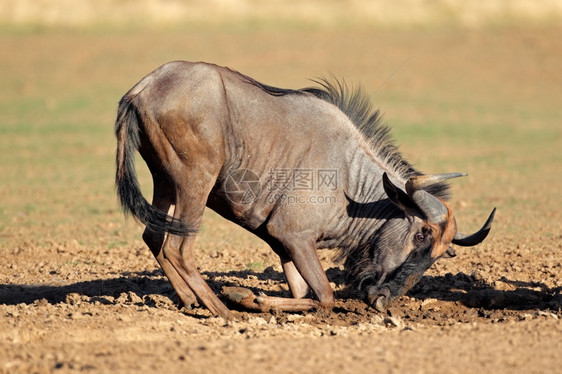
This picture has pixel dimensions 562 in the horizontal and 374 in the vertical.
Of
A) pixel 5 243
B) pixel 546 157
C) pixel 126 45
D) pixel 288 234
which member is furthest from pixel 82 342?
pixel 126 45

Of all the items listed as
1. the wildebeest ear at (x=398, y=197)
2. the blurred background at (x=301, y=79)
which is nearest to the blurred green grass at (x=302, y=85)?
the blurred background at (x=301, y=79)

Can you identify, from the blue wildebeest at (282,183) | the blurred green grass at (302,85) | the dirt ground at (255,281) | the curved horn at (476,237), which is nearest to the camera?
the dirt ground at (255,281)

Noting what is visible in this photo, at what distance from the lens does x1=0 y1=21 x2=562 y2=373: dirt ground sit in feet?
18.4

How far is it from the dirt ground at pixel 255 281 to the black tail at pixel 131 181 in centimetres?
81

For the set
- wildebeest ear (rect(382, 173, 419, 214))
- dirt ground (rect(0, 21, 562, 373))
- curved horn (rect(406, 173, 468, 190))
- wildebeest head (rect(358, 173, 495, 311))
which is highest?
curved horn (rect(406, 173, 468, 190))

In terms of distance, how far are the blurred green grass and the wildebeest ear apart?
155 inches

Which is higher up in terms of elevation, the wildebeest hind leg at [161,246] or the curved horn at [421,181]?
the curved horn at [421,181]

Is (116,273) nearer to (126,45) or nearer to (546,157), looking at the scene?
(546,157)

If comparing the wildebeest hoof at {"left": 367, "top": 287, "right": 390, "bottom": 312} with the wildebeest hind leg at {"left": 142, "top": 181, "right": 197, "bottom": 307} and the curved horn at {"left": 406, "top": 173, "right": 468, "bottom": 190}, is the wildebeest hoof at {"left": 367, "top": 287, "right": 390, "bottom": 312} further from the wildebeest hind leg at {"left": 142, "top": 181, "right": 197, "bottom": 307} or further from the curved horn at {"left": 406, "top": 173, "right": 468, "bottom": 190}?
the wildebeest hind leg at {"left": 142, "top": 181, "right": 197, "bottom": 307}

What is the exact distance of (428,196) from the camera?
734 cm

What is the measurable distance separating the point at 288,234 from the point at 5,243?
538 cm

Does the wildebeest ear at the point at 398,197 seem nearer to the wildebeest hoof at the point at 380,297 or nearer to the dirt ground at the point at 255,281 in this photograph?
the wildebeest hoof at the point at 380,297

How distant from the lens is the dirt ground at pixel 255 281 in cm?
561

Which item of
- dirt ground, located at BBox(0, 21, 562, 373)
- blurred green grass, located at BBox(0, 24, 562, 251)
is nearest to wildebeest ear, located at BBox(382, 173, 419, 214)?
dirt ground, located at BBox(0, 21, 562, 373)
